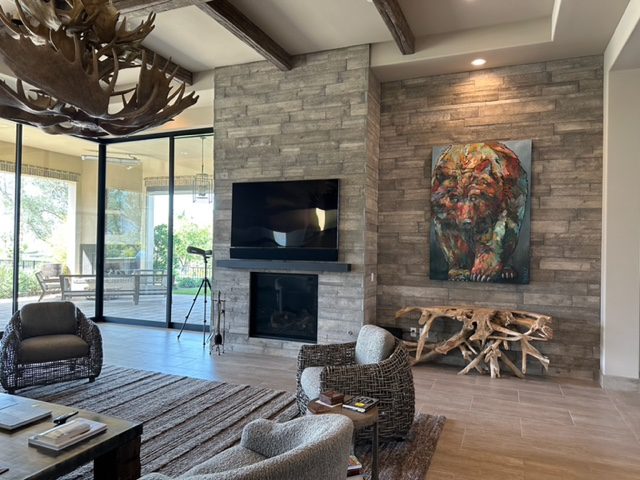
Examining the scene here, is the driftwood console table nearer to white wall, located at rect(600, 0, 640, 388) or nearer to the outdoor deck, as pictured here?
white wall, located at rect(600, 0, 640, 388)

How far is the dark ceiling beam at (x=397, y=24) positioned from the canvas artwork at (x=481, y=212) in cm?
123

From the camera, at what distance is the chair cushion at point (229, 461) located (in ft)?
5.91

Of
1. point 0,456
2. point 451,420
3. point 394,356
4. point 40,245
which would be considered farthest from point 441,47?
point 40,245

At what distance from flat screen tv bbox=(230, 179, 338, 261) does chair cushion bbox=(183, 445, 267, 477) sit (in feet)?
11.1

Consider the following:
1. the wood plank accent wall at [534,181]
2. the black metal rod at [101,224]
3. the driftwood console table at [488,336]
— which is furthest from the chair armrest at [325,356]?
the black metal rod at [101,224]

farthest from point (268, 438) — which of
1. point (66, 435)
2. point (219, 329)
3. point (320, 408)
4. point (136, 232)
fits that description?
point (136, 232)

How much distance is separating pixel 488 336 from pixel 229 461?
3.58 m

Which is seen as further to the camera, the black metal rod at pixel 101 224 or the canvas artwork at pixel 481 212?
the black metal rod at pixel 101 224

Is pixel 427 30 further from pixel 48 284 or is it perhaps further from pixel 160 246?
pixel 48 284

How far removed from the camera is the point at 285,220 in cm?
544

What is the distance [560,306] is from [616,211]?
3.79 ft

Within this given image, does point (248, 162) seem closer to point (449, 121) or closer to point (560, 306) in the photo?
point (449, 121)

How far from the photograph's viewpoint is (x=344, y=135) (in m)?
5.23

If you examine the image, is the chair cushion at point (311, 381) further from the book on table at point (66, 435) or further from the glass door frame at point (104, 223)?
the glass door frame at point (104, 223)
